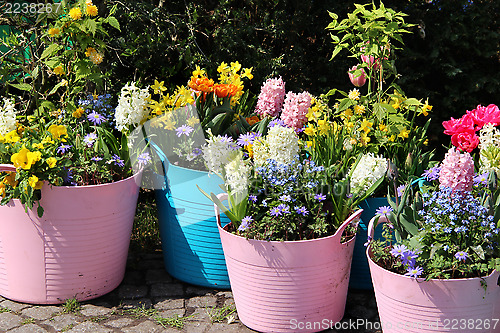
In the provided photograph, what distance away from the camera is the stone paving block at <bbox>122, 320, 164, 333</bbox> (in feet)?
8.71

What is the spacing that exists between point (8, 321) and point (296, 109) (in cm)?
172

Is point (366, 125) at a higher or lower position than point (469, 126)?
lower

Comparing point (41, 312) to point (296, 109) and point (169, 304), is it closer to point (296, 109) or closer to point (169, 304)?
point (169, 304)

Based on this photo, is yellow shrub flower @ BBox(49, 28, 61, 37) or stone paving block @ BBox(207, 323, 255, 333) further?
yellow shrub flower @ BBox(49, 28, 61, 37)

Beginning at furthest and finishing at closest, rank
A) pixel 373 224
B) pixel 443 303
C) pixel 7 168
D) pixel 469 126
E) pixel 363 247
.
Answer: pixel 363 247 < pixel 7 168 < pixel 469 126 < pixel 373 224 < pixel 443 303

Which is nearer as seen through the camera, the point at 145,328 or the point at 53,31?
the point at 145,328

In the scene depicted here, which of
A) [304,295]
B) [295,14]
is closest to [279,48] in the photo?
[295,14]

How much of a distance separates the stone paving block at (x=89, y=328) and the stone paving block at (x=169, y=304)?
0.96ft

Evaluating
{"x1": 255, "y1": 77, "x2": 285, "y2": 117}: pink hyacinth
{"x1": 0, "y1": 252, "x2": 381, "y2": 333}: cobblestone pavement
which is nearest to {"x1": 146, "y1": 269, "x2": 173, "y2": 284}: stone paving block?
{"x1": 0, "y1": 252, "x2": 381, "y2": 333}: cobblestone pavement

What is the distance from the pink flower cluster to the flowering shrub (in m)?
0.24

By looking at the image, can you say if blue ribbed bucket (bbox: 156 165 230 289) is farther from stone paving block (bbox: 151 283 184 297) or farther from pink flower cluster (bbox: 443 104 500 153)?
pink flower cluster (bbox: 443 104 500 153)

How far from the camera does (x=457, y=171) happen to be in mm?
2275

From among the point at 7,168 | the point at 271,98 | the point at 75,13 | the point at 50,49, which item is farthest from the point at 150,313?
the point at 75,13

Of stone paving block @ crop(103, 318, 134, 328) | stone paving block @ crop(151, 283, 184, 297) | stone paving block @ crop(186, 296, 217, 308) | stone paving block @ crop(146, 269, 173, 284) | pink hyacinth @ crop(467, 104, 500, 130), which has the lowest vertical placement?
stone paving block @ crop(146, 269, 173, 284)
